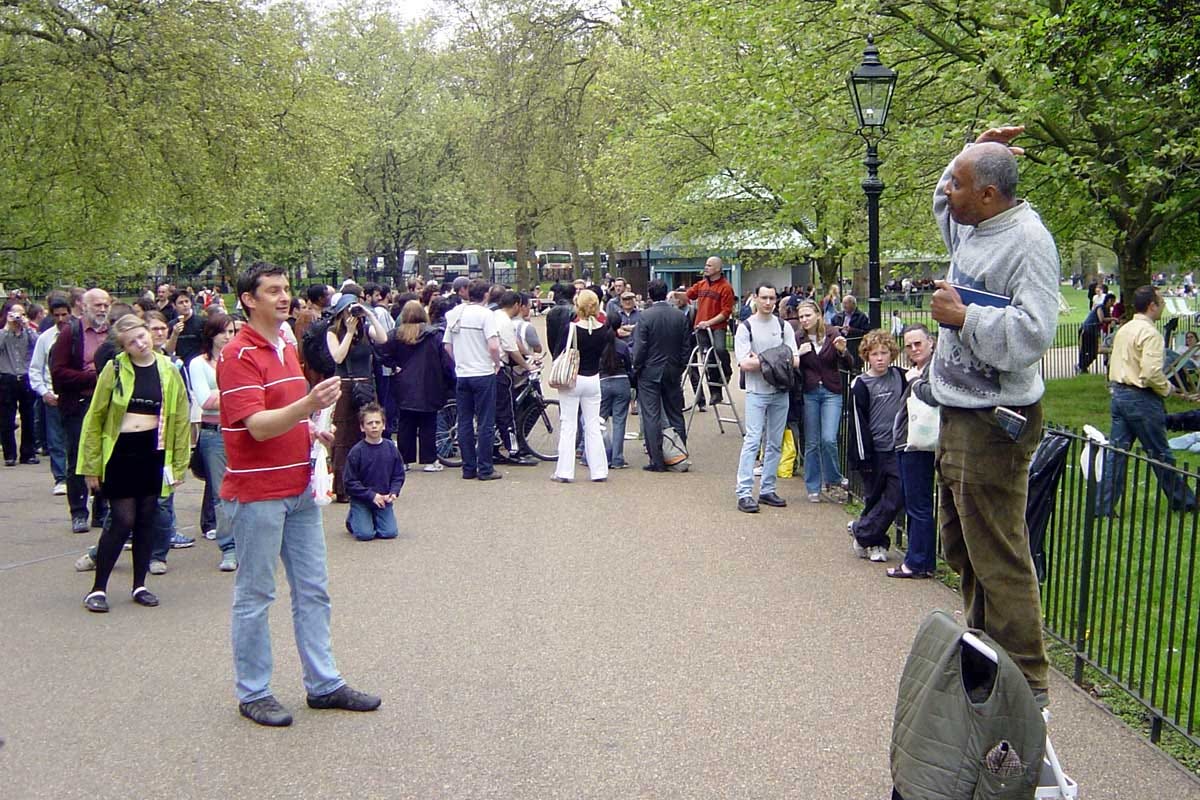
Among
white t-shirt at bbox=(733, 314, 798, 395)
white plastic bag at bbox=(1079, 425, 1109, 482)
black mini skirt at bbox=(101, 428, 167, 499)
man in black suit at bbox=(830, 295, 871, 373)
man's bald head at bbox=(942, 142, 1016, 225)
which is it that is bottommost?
black mini skirt at bbox=(101, 428, 167, 499)

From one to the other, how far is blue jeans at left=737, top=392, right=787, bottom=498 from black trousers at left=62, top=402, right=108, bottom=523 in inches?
215

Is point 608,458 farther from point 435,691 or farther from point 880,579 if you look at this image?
point 435,691

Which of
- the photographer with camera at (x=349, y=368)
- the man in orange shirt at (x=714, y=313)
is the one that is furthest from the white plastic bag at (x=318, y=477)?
the man in orange shirt at (x=714, y=313)

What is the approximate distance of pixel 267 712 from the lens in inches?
210

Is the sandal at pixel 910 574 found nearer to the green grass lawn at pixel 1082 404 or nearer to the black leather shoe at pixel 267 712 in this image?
the black leather shoe at pixel 267 712

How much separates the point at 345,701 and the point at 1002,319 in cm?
340

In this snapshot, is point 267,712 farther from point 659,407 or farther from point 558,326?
point 558,326

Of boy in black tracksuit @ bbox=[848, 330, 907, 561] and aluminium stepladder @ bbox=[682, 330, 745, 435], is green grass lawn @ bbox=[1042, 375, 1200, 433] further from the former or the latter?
boy in black tracksuit @ bbox=[848, 330, 907, 561]

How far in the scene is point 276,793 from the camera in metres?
4.61

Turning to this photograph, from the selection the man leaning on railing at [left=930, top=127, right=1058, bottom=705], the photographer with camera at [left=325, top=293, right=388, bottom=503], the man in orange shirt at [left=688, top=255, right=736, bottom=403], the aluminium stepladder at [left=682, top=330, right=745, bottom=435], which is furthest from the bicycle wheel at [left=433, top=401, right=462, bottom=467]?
the man leaning on railing at [left=930, top=127, right=1058, bottom=705]

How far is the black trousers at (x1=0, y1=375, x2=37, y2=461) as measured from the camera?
13.8 meters

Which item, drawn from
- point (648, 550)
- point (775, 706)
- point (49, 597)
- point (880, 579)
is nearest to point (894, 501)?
point (880, 579)

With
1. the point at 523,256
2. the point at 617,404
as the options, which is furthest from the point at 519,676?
the point at 523,256

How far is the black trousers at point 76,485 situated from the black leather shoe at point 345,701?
5276 millimetres
